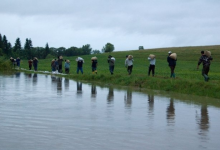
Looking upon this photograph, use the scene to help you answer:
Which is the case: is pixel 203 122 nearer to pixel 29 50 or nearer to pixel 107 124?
pixel 107 124

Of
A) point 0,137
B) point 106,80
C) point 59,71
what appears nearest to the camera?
point 0,137

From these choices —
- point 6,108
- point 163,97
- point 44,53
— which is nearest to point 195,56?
point 163,97

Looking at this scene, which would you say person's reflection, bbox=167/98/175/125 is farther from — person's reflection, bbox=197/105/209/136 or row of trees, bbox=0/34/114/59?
row of trees, bbox=0/34/114/59

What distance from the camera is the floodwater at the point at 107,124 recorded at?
8148 mm

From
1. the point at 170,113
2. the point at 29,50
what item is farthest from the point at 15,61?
the point at 29,50

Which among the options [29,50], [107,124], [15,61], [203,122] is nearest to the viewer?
[107,124]

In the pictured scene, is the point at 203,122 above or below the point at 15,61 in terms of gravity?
below

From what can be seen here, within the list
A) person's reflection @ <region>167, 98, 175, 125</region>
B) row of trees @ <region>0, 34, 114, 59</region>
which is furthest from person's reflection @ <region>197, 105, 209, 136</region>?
Answer: row of trees @ <region>0, 34, 114, 59</region>

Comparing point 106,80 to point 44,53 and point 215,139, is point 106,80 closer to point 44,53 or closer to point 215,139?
point 215,139

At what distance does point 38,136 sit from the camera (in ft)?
28.7

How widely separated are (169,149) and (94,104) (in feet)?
22.1

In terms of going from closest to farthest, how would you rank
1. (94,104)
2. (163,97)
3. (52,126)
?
(52,126) → (94,104) → (163,97)

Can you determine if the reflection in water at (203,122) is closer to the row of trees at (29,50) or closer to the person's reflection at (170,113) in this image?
the person's reflection at (170,113)

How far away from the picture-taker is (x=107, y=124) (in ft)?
33.7
